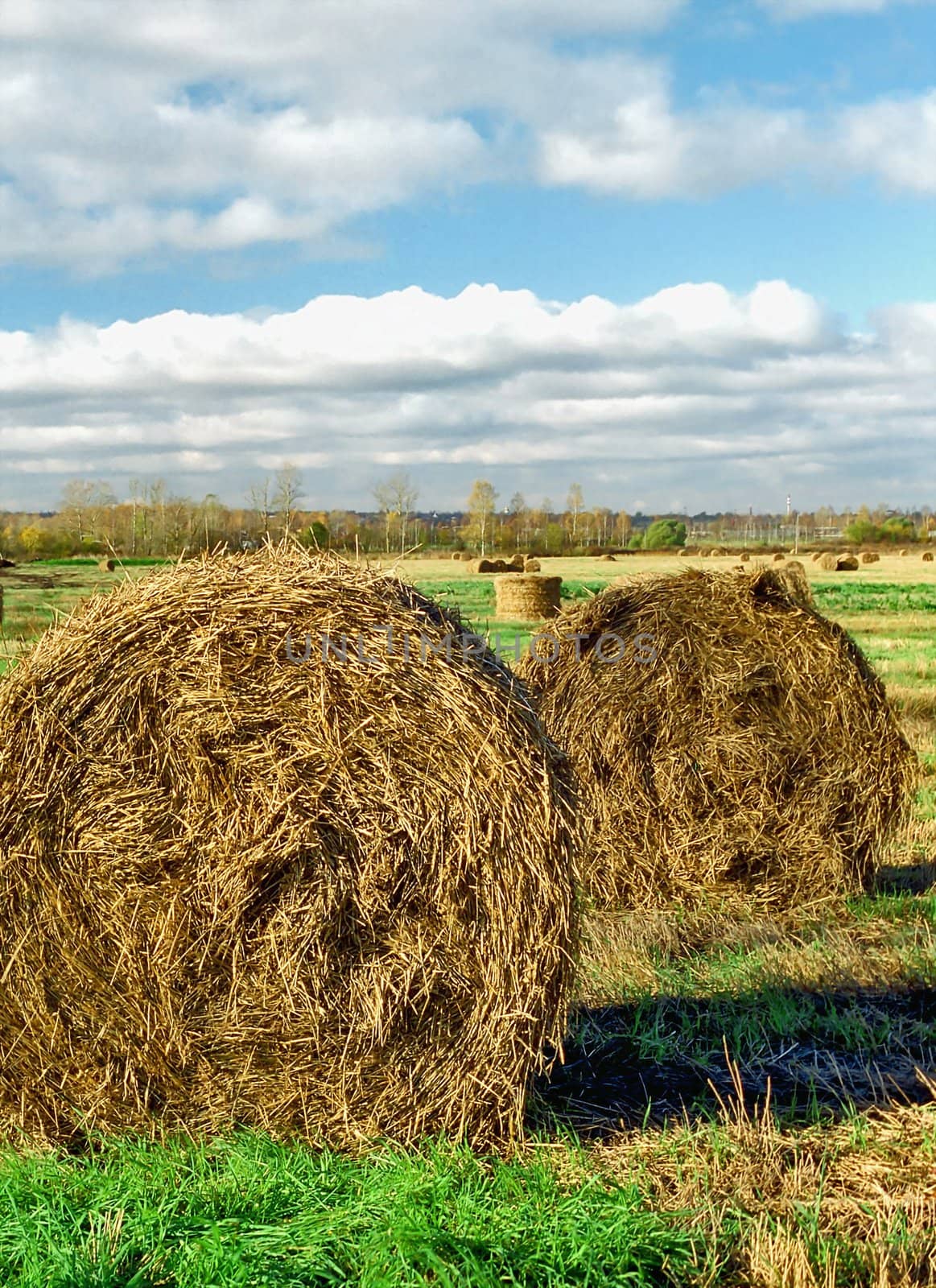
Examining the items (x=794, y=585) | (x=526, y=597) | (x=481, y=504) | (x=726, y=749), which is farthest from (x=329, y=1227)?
(x=481, y=504)

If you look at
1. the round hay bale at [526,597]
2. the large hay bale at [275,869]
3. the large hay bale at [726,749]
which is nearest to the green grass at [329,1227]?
the large hay bale at [275,869]

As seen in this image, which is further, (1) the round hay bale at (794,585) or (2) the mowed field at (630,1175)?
(1) the round hay bale at (794,585)

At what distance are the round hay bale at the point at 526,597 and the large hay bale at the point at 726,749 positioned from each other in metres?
16.6

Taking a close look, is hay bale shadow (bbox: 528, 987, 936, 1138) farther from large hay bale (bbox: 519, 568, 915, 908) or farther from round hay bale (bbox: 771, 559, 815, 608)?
round hay bale (bbox: 771, 559, 815, 608)

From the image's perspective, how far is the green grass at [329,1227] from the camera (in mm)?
3455

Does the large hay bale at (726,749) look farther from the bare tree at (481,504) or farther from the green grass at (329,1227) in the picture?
the bare tree at (481,504)

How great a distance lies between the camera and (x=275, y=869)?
177 inches

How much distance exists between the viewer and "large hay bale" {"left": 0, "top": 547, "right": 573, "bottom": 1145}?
446cm

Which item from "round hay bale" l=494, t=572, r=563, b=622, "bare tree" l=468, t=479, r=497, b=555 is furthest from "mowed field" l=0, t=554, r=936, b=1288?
"bare tree" l=468, t=479, r=497, b=555

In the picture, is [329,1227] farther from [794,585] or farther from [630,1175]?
[794,585]

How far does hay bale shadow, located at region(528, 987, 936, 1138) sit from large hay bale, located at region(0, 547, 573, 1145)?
0.47 metres

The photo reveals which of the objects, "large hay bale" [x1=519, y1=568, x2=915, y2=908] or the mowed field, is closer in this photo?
the mowed field

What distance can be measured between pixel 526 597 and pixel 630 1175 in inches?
818

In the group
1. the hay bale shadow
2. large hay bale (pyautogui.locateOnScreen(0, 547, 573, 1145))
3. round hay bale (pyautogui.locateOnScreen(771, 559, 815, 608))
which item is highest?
round hay bale (pyautogui.locateOnScreen(771, 559, 815, 608))
